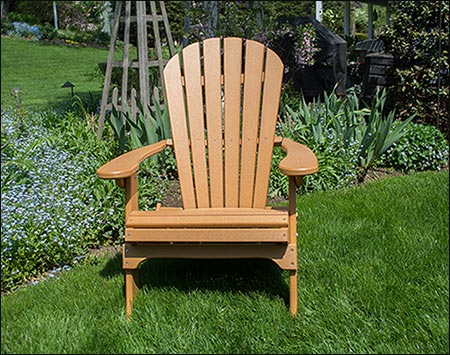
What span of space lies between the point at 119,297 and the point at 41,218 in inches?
22.6

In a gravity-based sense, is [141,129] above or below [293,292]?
above

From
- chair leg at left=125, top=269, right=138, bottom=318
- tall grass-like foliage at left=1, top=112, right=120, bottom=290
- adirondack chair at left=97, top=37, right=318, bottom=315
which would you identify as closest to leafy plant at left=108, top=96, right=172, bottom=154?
tall grass-like foliage at left=1, top=112, right=120, bottom=290

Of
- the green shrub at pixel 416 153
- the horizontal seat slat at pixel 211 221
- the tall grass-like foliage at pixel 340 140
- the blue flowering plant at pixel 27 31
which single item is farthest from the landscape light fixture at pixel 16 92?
the green shrub at pixel 416 153

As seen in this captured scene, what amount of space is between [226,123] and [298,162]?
0.77 m

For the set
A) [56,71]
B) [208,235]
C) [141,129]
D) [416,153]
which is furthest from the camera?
[56,71]

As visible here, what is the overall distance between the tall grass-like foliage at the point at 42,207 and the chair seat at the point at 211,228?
52 centimetres

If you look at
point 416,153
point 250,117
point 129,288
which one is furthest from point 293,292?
point 416,153

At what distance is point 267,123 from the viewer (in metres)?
2.91

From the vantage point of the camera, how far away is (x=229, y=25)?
18.5 feet

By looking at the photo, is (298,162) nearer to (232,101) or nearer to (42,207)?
(232,101)

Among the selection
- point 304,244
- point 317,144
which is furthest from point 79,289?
point 317,144

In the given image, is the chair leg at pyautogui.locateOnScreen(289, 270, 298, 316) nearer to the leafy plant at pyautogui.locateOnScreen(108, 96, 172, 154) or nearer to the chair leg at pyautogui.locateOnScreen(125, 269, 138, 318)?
the chair leg at pyautogui.locateOnScreen(125, 269, 138, 318)

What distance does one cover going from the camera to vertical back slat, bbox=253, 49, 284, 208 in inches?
114

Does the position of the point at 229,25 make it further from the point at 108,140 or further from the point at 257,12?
the point at 108,140
